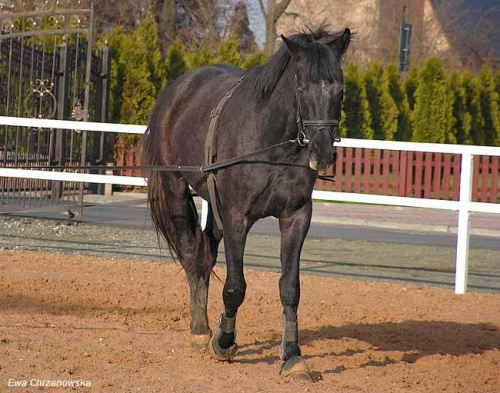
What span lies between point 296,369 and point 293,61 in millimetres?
1883

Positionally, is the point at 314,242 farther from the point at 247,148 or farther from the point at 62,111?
the point at 247,148

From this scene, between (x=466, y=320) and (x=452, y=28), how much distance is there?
3593 cm

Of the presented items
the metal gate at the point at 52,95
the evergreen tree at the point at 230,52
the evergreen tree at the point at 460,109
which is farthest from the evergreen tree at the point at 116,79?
the evergreen tree at the point at 460,109

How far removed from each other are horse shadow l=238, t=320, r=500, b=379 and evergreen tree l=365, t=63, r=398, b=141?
16092 millimetres

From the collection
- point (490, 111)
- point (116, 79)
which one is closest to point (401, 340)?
point (116, 79)

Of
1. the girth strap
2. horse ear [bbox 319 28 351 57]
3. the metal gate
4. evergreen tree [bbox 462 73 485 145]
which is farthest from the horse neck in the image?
evergreen tree [bbox 462 73 485 145]

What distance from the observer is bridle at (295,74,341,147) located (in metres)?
5.43

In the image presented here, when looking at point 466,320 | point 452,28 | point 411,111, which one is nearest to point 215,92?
point 466,320

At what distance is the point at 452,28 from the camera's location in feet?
138

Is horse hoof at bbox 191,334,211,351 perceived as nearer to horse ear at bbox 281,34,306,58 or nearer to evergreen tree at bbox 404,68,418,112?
horse ear at bbox 281,34,306,58

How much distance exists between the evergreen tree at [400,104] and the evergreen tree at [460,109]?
1491 millimetres

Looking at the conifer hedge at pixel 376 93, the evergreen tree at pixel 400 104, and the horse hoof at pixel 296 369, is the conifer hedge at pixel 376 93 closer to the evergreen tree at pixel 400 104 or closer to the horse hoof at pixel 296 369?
the evergreen tree at pixel 400 104

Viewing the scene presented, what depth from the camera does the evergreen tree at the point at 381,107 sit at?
76.8ft

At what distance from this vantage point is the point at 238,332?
709cm
